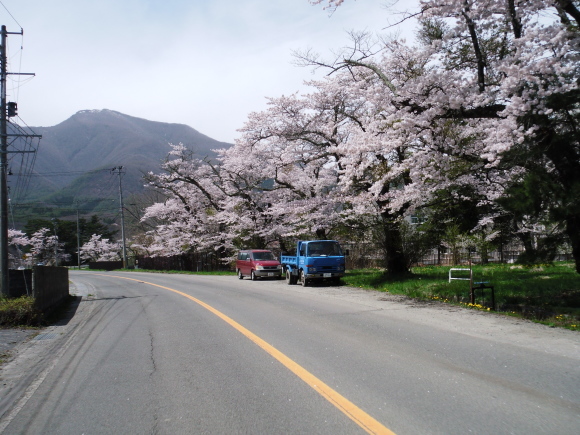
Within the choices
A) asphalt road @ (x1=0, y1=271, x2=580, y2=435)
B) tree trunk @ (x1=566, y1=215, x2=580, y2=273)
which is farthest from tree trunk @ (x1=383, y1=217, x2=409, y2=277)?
tree trunk @ (x1=566, y1=215, x2=580, y2=273)

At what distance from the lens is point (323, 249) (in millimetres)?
21812

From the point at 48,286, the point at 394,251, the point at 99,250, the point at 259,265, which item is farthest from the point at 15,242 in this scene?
the point at 394,251

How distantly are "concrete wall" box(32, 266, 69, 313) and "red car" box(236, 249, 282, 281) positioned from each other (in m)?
11.0

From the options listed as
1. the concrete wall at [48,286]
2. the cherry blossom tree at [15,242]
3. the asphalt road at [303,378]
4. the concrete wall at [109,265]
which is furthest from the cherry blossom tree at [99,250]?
the asphalt road at [303,378]

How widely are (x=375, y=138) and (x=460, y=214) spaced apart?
3973 mm

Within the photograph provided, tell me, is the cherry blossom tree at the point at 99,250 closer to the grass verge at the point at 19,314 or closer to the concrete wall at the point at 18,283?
the concrete wall at the point at 18,283

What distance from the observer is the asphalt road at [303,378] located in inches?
181

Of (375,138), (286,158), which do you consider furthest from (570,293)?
(286,158)

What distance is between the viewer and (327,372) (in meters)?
6.24

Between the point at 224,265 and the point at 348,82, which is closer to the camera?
the point at 348,82

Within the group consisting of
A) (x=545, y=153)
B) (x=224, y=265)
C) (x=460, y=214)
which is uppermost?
(x=545, y=153)

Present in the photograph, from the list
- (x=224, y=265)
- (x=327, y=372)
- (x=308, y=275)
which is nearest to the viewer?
(x=327, y=372)

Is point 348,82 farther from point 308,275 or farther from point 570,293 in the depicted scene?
point 570,293

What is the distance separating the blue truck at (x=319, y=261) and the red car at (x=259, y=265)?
486 cm
